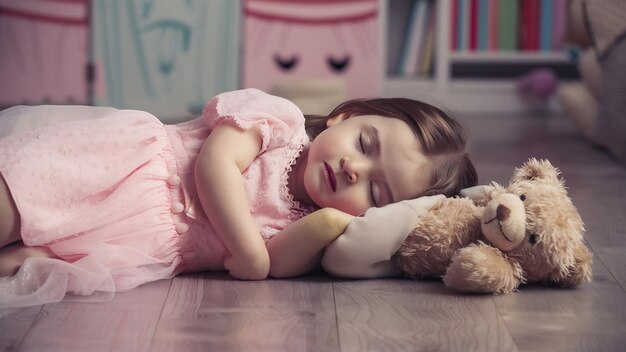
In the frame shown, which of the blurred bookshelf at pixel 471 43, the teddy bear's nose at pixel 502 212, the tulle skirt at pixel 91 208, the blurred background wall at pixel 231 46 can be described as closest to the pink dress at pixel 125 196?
the tulle skirt at pixel 91 208

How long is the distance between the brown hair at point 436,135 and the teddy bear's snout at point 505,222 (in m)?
0.15

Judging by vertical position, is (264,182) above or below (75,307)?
Result: above

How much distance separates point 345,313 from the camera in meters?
1.41

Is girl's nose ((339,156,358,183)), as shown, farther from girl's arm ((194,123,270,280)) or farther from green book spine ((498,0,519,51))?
green book spine ((498,0,519,51))

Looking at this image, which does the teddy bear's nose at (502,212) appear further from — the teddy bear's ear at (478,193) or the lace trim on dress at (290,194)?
the lace trim on dress at (290,194)

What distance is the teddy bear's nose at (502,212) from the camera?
4.84 ft

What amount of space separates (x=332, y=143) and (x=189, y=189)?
246 millimetres

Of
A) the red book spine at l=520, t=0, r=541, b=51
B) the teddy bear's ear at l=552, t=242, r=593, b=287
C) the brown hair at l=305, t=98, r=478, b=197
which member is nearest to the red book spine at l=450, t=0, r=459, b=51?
the red book spine at l=520, t=0, r=541, b=51

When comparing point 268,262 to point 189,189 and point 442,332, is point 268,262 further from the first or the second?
point 442,332

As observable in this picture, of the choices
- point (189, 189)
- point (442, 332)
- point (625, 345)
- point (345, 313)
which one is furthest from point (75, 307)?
point (625, 345)

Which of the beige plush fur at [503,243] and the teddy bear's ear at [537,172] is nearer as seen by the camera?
the beige plush fur at [503,243]

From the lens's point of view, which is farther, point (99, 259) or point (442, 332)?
point (99, 259)

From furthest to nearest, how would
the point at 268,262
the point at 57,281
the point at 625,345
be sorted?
the point at 268,262, the point at 57,281, the point at 625,345

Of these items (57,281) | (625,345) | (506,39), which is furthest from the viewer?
(506,39)
